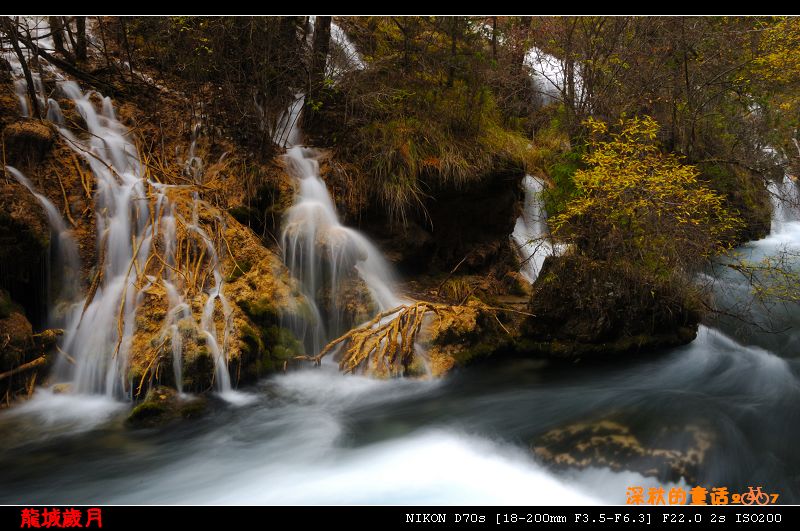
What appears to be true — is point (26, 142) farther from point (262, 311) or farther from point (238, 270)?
point (262, 311)

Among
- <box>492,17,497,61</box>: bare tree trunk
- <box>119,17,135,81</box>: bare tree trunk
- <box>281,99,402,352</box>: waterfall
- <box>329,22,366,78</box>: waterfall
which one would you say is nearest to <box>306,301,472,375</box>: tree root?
<box>281,99,402,352</box>: waterfall

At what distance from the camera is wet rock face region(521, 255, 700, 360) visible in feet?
19.0

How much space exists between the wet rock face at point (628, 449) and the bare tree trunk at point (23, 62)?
21.6 ft

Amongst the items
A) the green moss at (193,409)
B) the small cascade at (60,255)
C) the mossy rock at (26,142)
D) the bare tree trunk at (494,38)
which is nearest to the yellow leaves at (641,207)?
the bare tree trunk at (494,38)

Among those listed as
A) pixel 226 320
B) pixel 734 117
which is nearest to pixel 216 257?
pixel 226 320

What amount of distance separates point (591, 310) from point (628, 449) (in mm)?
2241

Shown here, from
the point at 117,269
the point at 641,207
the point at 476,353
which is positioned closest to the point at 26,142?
the point at 117,269

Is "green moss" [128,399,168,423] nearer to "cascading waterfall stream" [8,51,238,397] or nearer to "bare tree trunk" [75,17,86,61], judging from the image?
"cascading waterfall stream" [8,51,238,397]

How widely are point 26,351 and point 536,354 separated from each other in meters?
5.32

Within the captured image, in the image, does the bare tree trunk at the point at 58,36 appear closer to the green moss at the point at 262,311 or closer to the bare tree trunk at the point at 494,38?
the green moss at the point at 262,311

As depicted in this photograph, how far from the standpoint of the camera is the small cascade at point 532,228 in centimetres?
784

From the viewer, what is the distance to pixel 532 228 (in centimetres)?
871

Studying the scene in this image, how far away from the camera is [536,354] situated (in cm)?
594
